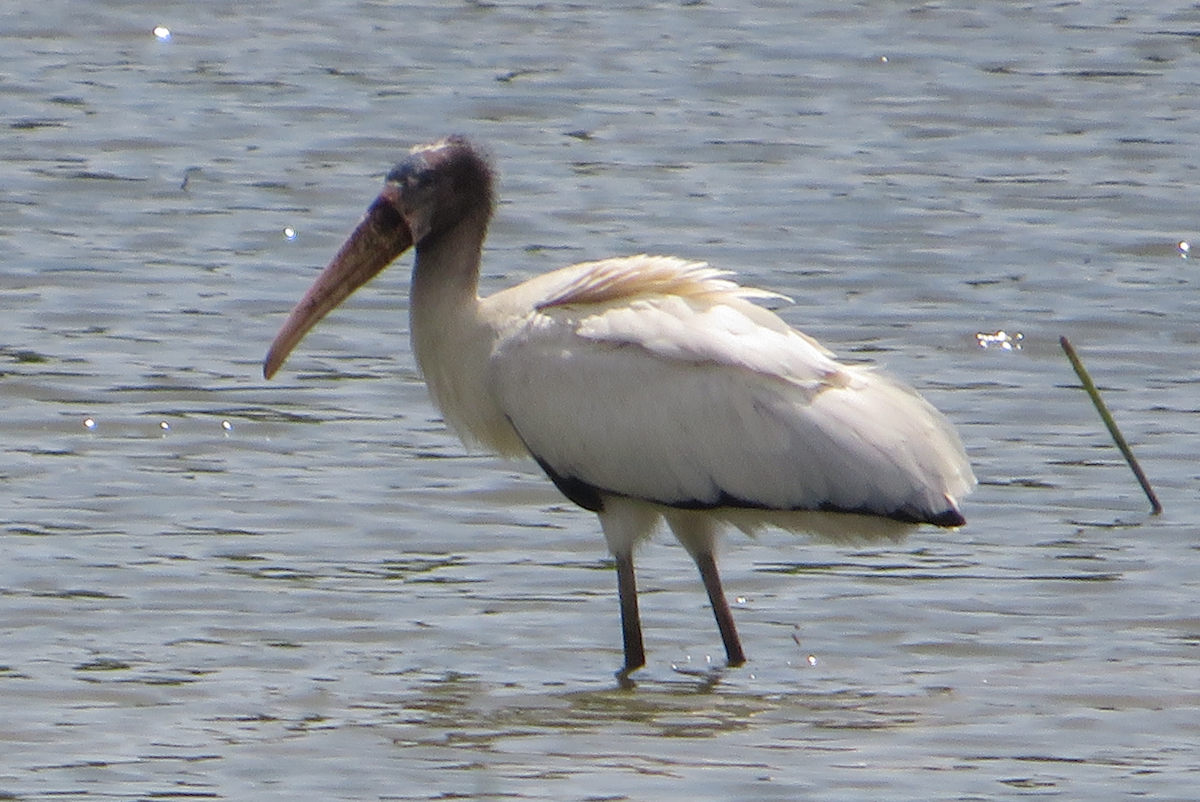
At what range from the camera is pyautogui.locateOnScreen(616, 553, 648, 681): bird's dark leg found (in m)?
8.74

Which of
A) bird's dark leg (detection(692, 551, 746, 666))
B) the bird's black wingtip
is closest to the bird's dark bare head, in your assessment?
bird's dark leg (detection(692, 551, 746, 666))

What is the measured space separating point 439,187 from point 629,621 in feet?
5.23

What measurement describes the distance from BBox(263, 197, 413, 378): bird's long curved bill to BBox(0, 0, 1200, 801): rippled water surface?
0.85 m

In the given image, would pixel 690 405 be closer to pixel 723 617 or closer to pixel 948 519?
pixel 723 617

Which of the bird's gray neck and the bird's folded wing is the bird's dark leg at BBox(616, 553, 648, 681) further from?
the bird's gray neck

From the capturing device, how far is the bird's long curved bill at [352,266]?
9.36m

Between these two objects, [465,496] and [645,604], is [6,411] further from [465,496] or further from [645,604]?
[645,604]

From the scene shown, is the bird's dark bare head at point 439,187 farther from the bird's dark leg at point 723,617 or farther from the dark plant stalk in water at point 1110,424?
the dark plant stalk in water at point 1110,424

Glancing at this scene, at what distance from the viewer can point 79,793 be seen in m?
7.25

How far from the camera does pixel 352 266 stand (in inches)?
372

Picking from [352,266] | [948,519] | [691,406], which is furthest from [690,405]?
[352,266]

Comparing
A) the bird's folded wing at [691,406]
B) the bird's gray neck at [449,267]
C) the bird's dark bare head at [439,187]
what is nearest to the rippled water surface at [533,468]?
the bird's folded wing at [691,406]

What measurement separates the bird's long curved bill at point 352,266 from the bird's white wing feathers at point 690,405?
75cm

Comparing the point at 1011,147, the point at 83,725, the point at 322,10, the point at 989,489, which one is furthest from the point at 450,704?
the point at 322,10
